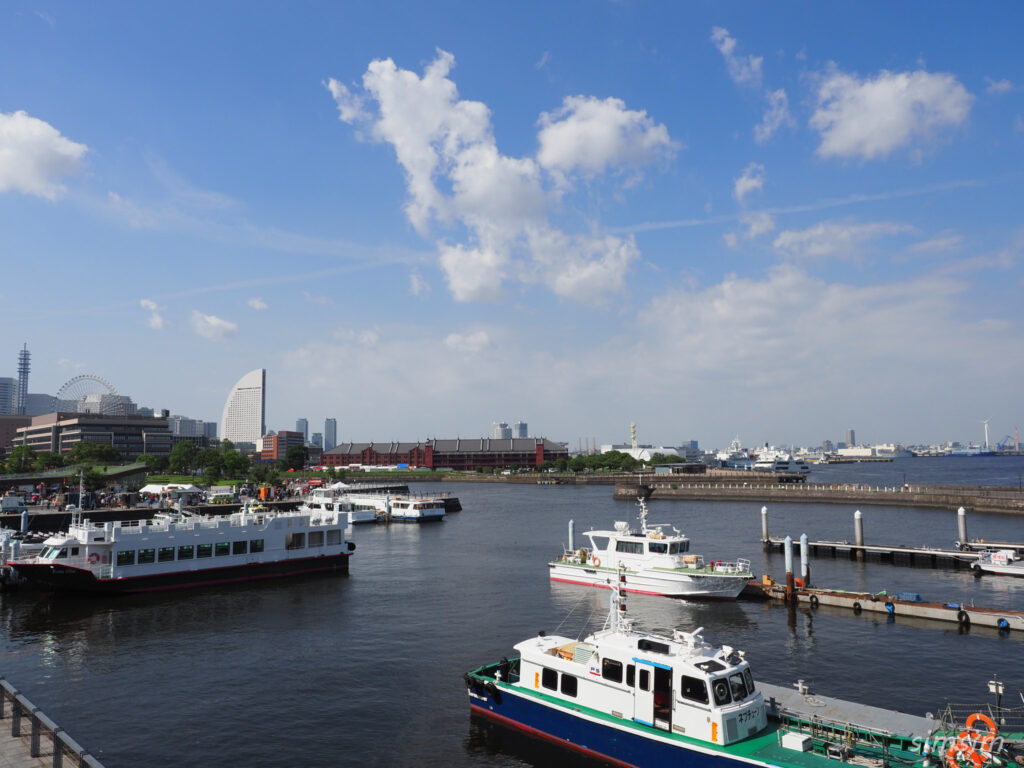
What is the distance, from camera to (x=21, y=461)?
151375mm

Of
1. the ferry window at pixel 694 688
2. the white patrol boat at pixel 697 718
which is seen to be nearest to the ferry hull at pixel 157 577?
the white patrol boat at pixel 697 718

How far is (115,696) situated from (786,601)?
43.3 m

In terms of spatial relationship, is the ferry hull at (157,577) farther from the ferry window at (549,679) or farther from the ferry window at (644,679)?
the ferry window at (644,679)

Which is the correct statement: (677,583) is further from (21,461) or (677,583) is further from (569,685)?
(21,461)

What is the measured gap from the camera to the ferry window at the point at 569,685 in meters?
24.8

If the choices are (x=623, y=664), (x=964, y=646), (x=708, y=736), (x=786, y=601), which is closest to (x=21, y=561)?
(x=623, y=664)

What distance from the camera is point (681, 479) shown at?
192750mm

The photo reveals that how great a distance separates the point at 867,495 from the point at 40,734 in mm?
135615

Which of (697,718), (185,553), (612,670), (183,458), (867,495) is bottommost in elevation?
(867,495)

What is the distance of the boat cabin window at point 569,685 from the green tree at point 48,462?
16572cm

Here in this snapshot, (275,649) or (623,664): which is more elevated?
(623,664)

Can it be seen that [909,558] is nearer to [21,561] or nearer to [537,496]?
[21,561]

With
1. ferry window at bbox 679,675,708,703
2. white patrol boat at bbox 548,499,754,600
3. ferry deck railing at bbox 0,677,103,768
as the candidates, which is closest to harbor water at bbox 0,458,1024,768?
white patrol boat at bbox 548,499,754,600

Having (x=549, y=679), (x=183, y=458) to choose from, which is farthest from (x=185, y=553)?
(x=183, y=458)
